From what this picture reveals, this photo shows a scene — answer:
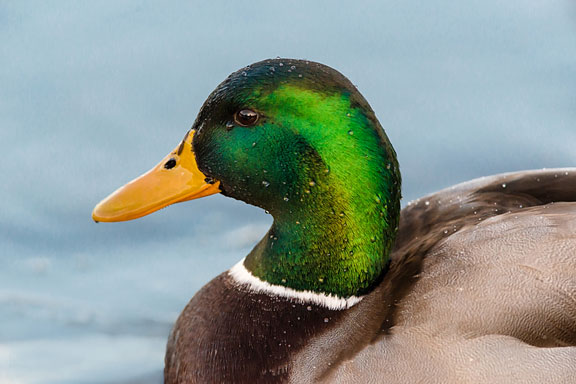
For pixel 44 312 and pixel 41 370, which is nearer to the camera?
pixel 41 370

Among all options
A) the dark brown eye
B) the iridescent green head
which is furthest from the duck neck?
the dark brown eye

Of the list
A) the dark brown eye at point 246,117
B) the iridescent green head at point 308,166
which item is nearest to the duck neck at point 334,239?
the iridescent green head at point 308,166

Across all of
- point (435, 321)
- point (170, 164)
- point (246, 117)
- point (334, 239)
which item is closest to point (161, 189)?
point (170, 164)

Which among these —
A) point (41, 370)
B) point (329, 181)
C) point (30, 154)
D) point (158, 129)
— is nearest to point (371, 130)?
point (329, 181)

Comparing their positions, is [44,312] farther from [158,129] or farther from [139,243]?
[158,129]

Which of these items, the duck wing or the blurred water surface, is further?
the blurred water surface

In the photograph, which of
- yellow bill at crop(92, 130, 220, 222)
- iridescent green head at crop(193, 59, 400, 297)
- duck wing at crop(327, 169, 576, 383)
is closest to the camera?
duck wing at crop(327, 169, 576, 383)

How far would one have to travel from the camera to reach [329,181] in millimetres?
2293

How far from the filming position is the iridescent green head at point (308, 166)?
227 cm

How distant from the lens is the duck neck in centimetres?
232

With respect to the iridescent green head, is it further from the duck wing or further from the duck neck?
the duck wing

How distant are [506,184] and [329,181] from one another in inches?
26.8

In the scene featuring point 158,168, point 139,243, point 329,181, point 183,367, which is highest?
point 139,243

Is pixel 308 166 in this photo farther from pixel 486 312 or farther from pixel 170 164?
pixel 486 312
